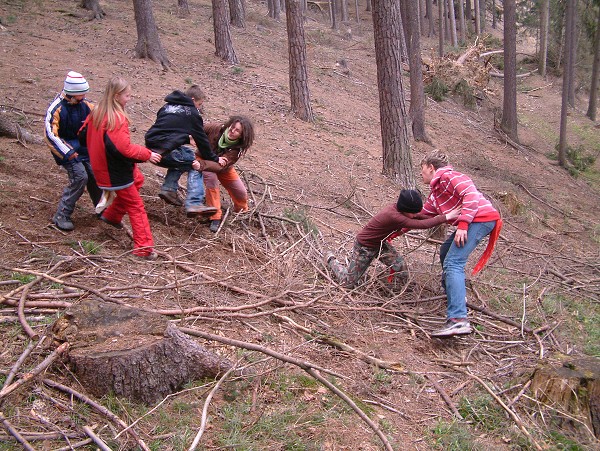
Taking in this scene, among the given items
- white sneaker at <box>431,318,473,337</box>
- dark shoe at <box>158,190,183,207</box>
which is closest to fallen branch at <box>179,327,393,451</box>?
white sneaker at <box>431,318,473,337</box>

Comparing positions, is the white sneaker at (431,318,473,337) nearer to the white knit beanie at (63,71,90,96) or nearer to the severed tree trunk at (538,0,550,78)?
the white knit beanie at (63,71,90,96)

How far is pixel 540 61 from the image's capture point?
35062mm

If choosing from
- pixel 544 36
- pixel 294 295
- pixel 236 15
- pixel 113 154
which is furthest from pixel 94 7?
pixel 544 36

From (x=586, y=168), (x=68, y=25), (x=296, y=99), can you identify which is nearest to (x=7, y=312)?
(x=296, y=99)

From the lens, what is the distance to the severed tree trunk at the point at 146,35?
14734 mm

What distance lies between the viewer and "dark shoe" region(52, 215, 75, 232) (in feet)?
19.4

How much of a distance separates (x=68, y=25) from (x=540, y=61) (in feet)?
91.2

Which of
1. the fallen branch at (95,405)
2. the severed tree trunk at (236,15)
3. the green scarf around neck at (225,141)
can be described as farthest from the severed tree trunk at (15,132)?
the severed tree trunk at (236,15)

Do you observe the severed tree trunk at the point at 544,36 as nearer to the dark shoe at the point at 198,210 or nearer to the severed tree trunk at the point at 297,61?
the severed tree trunk at the point at 297,61

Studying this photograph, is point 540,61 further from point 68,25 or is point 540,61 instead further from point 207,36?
point 68,25

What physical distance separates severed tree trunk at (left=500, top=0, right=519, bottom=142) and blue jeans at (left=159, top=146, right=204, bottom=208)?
16237mm

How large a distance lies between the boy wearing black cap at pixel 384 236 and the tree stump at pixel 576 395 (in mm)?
1786

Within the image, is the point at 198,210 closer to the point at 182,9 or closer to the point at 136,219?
the point at 136,219

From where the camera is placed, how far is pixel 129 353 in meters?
3.64
